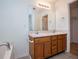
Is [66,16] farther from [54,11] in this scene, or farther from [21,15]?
[21,15]

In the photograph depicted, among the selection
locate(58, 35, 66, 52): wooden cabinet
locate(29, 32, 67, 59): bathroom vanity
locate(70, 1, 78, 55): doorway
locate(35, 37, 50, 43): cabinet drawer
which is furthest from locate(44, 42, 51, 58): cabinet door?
locate(70, 1, 78, 55): doorway

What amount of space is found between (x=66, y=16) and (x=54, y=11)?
1.88 feet

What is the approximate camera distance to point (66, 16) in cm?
402

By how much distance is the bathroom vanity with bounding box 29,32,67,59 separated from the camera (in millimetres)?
2783

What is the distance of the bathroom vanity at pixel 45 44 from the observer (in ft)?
9.13

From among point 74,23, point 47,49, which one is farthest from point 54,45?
point 74,23

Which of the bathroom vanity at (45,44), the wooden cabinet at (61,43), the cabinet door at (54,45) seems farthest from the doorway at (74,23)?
the cabinet door at (54,45)

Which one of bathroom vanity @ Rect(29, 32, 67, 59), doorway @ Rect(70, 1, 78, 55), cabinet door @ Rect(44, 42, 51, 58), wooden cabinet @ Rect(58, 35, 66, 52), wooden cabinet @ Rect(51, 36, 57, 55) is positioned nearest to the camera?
bathroom vanity @ Rect(29, 32, 67, 59)

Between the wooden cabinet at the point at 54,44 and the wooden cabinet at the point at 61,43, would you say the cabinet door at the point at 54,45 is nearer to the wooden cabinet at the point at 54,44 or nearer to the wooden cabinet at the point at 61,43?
the wooden cabinet at the point at 54,44

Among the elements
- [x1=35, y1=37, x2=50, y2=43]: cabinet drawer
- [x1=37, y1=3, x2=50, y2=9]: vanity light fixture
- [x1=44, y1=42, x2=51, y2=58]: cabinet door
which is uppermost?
[x1=37, y1=3, x2=50, y2=9]: vanity light fixture

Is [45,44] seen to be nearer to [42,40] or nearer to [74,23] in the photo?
[42,40]

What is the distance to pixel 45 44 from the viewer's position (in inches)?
119

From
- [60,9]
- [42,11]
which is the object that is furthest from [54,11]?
[42,11]

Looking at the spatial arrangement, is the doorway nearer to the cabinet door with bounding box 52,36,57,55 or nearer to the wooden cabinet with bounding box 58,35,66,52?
the wooden cabinet with bounding box 58,35,66,52
